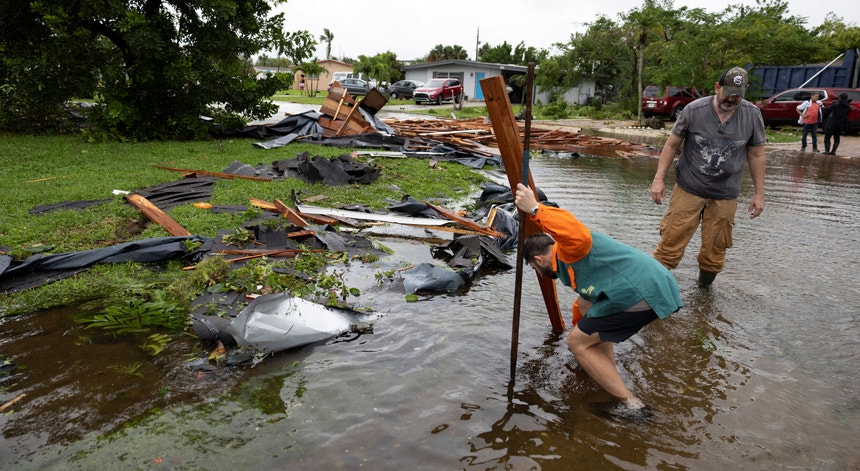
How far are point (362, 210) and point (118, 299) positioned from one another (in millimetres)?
3804

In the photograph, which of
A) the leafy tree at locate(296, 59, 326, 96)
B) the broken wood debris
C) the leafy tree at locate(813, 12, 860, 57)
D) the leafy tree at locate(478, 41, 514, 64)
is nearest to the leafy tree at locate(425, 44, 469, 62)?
the leafy tree at locate(478, 41, 514, 64)

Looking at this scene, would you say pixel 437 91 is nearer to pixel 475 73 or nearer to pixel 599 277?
pixel 475 73

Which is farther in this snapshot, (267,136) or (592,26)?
(592,26)

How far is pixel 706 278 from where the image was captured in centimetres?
590

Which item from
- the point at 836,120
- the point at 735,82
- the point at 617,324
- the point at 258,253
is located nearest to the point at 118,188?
the point at 258,253

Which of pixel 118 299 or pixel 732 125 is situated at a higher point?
pixel 732 125

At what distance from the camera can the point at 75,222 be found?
658 centimetres

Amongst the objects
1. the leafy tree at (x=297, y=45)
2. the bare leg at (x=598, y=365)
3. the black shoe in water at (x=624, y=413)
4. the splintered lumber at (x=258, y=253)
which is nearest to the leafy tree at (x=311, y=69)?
the leafy tree at (x=297, y=45)

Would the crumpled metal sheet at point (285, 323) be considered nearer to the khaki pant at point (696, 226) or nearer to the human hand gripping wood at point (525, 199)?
the human hand gripping wood at point (525, 199)

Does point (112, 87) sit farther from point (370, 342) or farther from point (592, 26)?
point (592, 26)

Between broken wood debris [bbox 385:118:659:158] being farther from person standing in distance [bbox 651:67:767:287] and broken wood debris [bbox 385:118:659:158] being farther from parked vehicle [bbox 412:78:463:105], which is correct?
parked vehicle [bbox 412:78:463:105]

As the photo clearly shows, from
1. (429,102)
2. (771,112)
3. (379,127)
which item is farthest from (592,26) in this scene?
(379,127)

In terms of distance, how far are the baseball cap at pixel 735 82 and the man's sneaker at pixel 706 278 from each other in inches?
73.6

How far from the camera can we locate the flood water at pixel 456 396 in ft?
10.5
